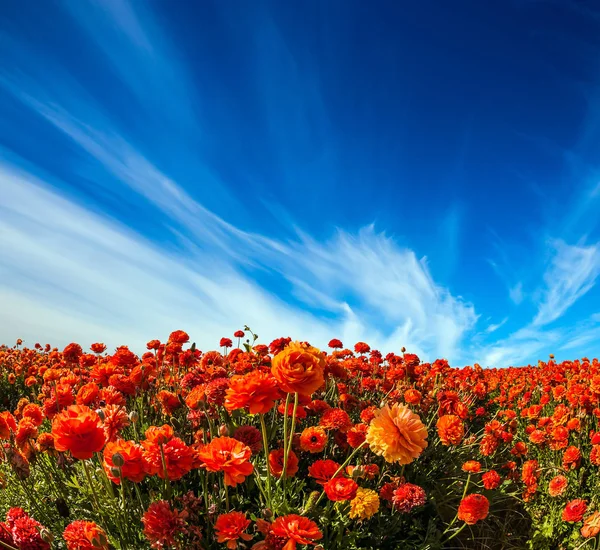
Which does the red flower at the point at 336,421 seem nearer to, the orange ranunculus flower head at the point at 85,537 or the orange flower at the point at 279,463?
the orange flower at the point at 279,463

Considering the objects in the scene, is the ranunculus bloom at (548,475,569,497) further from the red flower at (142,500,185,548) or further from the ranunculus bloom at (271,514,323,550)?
the red flower at (142,500,185,548)

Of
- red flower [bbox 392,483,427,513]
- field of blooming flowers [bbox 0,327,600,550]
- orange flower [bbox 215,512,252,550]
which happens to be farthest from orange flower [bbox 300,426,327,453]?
orange flower [bbox 215,512,252,550]

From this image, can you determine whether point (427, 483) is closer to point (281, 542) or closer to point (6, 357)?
point (281, 542)

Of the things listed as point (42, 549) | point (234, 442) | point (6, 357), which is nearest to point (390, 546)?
point (234, 442)

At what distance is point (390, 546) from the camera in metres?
3.19

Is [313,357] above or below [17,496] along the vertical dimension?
above

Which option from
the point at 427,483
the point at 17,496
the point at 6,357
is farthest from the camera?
the point at 6,357

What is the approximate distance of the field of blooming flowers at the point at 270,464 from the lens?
6.86 feet

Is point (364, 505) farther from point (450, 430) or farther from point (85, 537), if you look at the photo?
point (85, 537)

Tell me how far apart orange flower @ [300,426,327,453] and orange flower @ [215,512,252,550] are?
867mm

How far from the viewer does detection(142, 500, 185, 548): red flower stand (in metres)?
2.05

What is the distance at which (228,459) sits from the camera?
209 cm

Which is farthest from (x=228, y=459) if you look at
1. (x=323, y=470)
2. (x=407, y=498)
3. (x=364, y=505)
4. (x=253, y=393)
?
(x=407, y=498)

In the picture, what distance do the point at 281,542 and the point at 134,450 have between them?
0.84 metres
